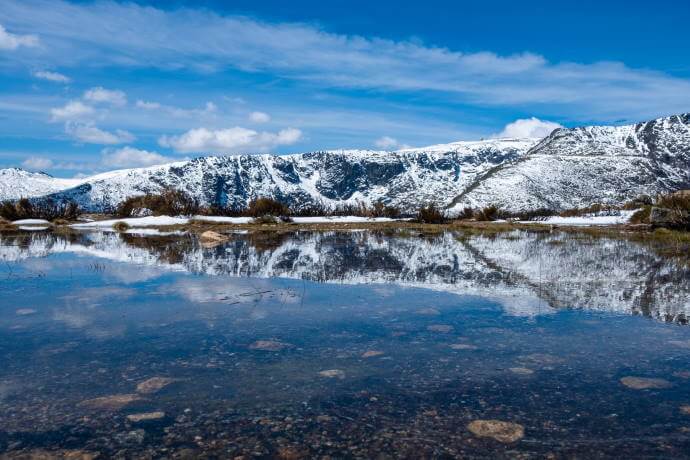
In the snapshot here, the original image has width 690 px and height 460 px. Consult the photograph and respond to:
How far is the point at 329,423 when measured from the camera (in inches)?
248

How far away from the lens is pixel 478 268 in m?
20.1

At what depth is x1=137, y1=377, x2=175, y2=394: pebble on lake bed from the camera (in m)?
7.33

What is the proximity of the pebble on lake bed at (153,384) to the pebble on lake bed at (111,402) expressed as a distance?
0.69ft

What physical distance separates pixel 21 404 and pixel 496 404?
6033 mm

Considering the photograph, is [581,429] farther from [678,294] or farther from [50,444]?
[678,294]

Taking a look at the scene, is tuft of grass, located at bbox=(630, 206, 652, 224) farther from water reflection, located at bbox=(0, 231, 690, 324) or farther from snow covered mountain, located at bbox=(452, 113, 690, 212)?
snow covered mountain, located at bbox=(452, 113, 690, 212)

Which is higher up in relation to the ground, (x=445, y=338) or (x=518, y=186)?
(x=518, y=186)

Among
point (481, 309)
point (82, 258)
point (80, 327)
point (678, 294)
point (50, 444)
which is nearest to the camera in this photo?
point (50, 444)

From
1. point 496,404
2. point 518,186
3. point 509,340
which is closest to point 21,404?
point 496,404

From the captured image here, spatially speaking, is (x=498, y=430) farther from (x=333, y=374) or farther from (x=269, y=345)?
(x=269, y=345)

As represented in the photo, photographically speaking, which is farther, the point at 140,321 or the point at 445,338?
the point at 140,321

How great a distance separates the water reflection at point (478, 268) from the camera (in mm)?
13711

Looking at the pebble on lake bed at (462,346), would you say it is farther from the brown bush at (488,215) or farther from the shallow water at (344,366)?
the brown bush at (488,215)

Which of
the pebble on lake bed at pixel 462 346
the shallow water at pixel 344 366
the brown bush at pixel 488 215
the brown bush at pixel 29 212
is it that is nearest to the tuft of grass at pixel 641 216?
the brown bush at pixel 488 215
